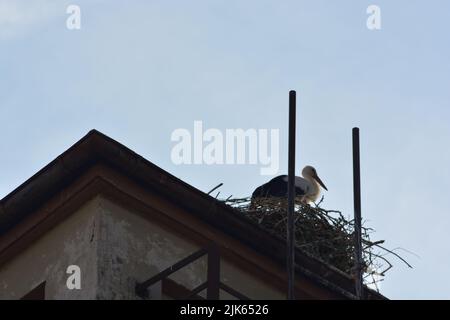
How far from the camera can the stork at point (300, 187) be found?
2397 cm

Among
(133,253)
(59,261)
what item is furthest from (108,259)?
(59,261)

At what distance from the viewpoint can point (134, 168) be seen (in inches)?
670

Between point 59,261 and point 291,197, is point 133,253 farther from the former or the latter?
point 291,197

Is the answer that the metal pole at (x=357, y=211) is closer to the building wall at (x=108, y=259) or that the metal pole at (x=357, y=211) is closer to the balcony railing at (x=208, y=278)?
the balcony railing at (x=208, y=278)

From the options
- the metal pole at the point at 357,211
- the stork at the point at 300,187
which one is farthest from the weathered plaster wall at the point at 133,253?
the stork at the point at 300,187

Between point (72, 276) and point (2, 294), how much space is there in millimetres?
1204

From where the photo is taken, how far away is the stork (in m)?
24.0

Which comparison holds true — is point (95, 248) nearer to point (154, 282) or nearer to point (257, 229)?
point (154, 282)

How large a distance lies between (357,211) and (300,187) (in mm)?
9837

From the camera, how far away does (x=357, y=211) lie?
16.0 m

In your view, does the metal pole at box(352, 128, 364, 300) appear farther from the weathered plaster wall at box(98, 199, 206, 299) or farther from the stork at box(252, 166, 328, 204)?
the stork at box(252, 166, 328, 204)

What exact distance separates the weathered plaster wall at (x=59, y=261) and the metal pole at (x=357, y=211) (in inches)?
Answer: 89.2
